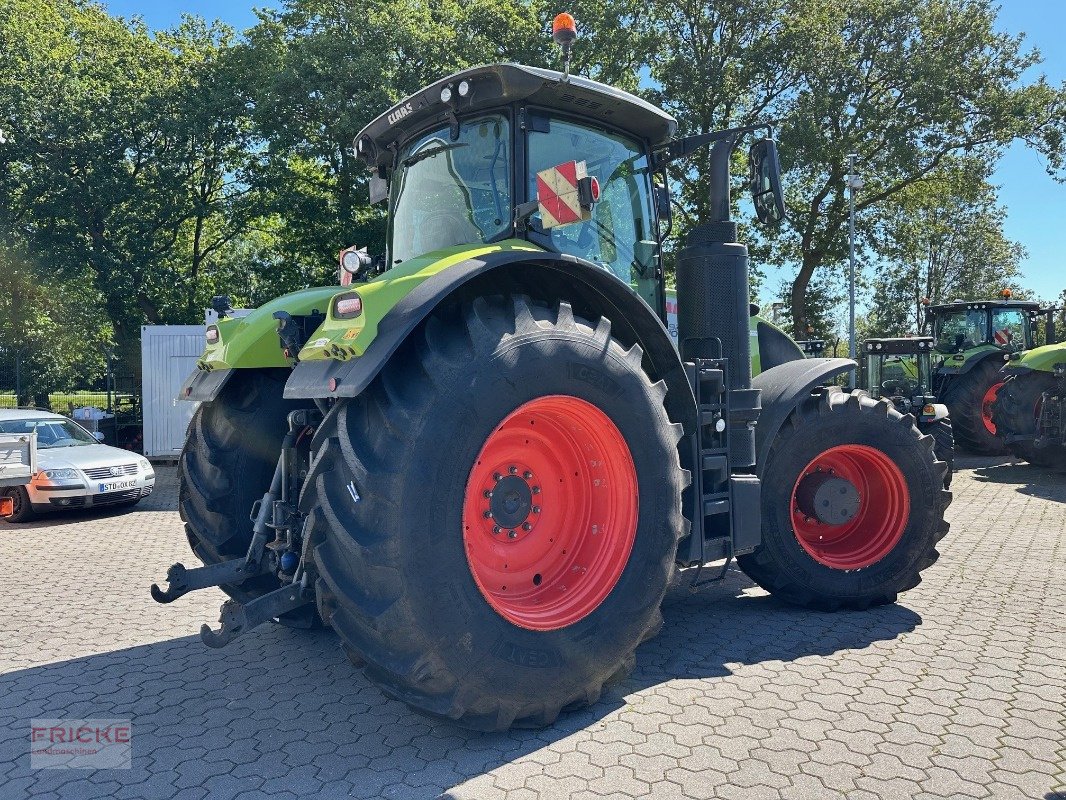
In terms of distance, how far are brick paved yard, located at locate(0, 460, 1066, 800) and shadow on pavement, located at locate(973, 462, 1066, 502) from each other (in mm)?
5318

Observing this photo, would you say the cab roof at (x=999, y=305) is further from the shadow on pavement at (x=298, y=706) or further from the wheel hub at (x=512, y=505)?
the wheel hub at (x=512, y=505)

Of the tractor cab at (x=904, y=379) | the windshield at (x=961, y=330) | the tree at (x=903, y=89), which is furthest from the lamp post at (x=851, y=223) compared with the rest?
the tractor cab at (x=904, y=379)

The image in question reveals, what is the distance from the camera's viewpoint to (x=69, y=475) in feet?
31.8

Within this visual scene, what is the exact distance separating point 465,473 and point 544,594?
2.79 ft

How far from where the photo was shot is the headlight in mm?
9625

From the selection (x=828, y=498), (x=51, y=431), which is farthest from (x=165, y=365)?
(x=828, y=498)

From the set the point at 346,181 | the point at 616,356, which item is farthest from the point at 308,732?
the point at 346,181

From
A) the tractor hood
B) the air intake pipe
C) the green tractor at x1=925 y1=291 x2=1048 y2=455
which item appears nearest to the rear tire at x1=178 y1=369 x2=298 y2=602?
the air intake pipe

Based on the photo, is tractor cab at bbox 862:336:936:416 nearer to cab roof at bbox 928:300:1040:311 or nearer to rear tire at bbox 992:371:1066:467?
rear tire at bbox 992:371:1066:467

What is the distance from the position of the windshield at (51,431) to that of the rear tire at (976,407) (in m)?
14.0

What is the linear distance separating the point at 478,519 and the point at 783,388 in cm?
232

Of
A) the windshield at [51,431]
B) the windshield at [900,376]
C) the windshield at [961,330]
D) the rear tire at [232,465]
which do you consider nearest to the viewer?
the rear tire at [232,465]

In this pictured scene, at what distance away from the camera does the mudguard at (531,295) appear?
116 inches

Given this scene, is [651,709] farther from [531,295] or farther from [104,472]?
[104,472]
